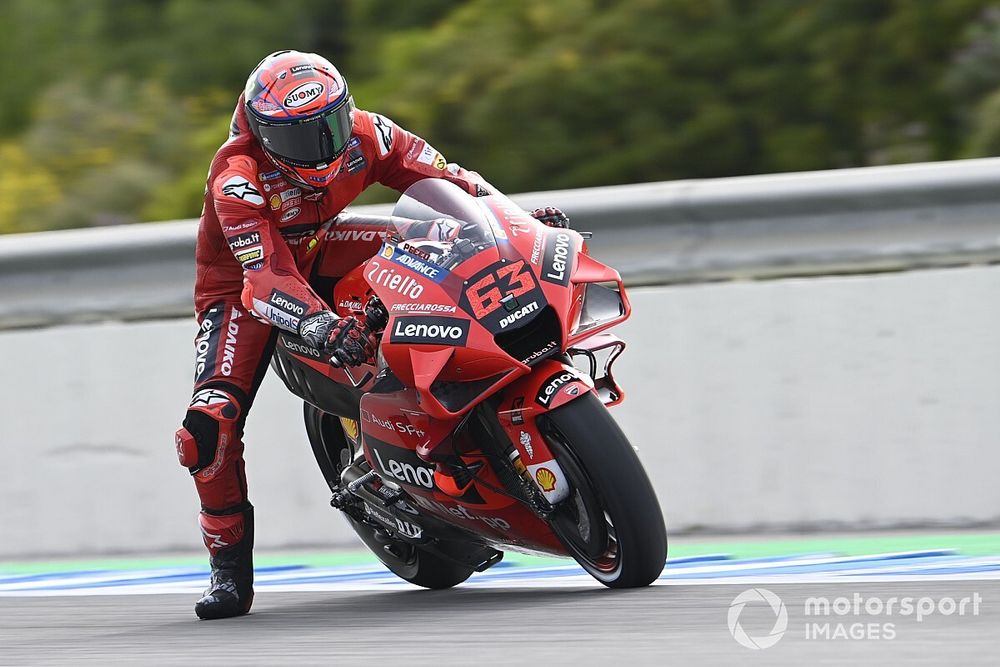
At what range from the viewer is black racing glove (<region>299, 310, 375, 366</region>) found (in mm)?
4430

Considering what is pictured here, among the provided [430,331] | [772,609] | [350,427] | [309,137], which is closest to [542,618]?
[772,609]

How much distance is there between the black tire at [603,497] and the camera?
4211 millimetres

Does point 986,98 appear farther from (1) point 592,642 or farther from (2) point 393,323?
(1) point 592,642

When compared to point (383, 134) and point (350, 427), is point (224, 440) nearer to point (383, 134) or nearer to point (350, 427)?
point (350, 427)

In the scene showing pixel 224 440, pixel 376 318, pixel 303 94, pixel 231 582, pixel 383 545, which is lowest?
pixel 383 545

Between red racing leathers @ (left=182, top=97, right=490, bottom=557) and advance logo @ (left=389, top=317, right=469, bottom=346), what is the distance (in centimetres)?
52

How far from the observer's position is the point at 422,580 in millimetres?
5590

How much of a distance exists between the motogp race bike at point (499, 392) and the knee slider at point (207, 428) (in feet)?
1.56

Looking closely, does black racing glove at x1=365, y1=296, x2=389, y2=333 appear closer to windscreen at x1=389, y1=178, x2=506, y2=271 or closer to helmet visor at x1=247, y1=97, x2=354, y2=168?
windscreen at x1=389, y1=178, x2=506, y2=271

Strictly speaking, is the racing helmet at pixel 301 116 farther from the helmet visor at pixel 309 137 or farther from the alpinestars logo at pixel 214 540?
the alpinestars logo at pixel 214 540

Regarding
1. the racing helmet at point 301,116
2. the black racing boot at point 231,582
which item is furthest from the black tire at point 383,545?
the racing helmet at point 301,116

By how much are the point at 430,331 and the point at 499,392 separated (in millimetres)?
270

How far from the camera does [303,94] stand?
484cm

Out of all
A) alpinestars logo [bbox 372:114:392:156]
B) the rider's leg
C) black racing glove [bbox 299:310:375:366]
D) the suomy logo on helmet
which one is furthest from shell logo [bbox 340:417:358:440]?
the suomy logo on helmet
